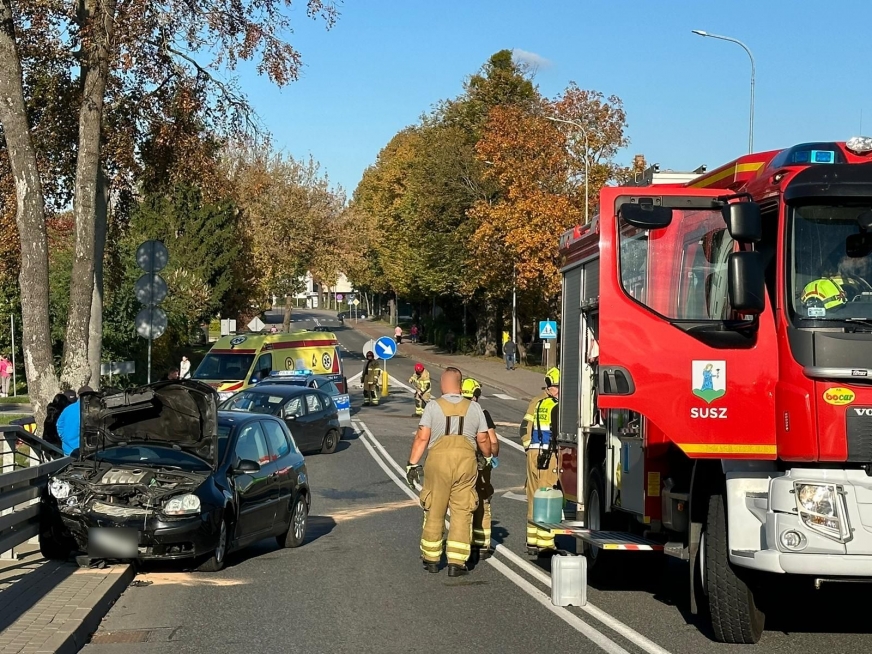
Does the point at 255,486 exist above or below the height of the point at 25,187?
below

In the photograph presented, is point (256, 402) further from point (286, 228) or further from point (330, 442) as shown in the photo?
point (286, 228)

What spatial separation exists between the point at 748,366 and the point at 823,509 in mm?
1066

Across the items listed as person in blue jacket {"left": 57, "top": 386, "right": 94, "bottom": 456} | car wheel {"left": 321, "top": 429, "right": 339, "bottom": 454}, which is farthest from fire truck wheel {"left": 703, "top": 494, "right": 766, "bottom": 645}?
car wheel {"left": 321, "top": 429, "right": 339, "bottom": 454}

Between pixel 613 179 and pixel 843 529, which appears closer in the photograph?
pixel 843 529

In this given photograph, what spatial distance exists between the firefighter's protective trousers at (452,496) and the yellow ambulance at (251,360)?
1679cm

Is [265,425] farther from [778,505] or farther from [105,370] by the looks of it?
[778,505]

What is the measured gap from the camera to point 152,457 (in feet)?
36.7

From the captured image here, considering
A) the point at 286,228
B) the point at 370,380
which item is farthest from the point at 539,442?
the point at 286,228

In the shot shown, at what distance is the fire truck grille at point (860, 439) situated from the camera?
271 inches

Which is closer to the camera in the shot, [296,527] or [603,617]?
[603,617]

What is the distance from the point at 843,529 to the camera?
685 cm

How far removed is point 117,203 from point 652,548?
16.7 m

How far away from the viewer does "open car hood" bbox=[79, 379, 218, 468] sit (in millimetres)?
11258

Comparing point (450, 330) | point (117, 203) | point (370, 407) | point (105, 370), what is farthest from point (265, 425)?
point (450, 330)
